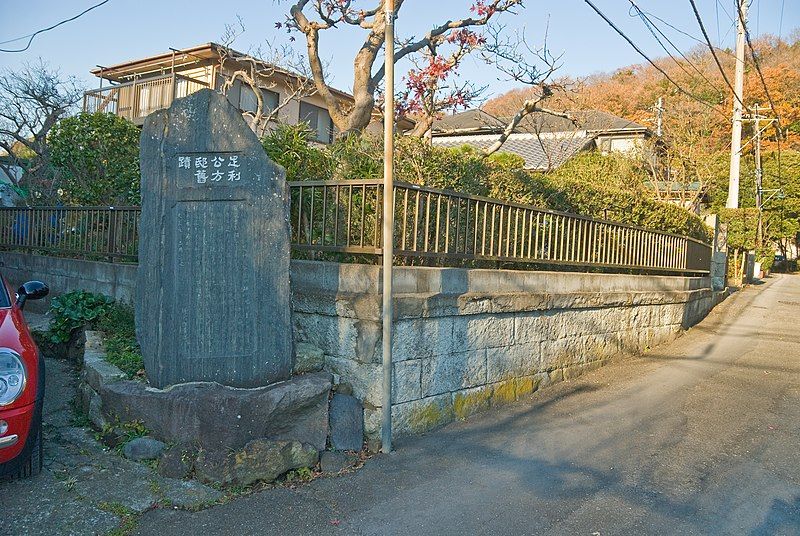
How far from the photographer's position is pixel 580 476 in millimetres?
4645

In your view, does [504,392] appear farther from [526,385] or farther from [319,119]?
[319,119]

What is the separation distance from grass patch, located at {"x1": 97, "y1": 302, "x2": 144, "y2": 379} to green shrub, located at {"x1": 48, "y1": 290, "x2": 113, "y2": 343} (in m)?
0.12

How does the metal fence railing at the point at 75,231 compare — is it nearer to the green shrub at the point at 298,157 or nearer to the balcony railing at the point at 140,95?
the green shrub at the point at 298,157

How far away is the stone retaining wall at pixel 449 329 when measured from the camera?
4984 mm

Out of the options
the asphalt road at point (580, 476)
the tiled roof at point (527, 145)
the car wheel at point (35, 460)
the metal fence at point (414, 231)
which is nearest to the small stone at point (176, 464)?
the asphalt road at point (580, 476)

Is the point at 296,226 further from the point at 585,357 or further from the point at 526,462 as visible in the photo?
the point at 585,357

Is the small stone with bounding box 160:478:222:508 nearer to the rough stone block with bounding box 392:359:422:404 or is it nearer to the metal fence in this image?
the rough stone block with bounding box 392:359:422:404

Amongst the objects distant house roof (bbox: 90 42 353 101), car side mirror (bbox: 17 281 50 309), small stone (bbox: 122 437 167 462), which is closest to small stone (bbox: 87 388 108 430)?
small stone (bbox: 122 437 167 462)

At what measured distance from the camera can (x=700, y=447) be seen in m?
5.30

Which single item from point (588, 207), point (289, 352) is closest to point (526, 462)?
point (289, 352)

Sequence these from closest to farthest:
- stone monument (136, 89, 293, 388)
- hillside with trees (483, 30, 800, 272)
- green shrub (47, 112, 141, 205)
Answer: stone monument (136, 89, 293, 388), green shrub (47, 112, 141, 205), hillside with trees (483, 30, 800, 272)

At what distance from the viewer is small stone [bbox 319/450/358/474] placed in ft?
15.1

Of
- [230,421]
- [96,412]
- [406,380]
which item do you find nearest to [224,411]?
[230,421]

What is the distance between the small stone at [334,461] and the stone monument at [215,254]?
0.69m
